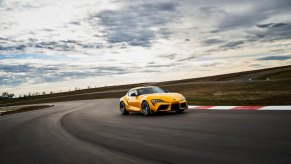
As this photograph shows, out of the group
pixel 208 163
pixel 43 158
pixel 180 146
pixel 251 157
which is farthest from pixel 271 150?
pixel 43 158

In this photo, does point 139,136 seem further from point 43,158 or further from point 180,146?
point 43,158

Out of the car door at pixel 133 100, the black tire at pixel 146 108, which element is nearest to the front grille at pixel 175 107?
the black tire at pixel 146 108

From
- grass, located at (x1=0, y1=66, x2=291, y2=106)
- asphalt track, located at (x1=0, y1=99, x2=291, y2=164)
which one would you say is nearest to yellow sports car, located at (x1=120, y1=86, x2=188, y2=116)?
grass, located at (x1=0, y1=66, x2=291, y2=106)

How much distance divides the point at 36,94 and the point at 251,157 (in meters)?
92.2

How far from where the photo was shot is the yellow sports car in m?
13.1

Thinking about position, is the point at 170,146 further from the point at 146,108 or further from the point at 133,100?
the point at 133,100

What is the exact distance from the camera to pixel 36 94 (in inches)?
3597

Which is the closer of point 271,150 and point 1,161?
point 271,150

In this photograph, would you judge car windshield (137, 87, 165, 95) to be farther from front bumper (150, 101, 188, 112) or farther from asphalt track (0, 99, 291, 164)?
asphalt track (0, 99, 291, 164)

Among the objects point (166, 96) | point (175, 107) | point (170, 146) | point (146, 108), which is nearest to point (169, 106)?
point (175, 107)

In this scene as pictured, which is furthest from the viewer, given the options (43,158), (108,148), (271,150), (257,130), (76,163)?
(257,130)

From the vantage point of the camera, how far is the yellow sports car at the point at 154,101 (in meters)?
13.1

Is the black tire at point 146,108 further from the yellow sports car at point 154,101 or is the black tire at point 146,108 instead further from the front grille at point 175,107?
the front grille at point 175,107

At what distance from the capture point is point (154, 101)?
523 inches
